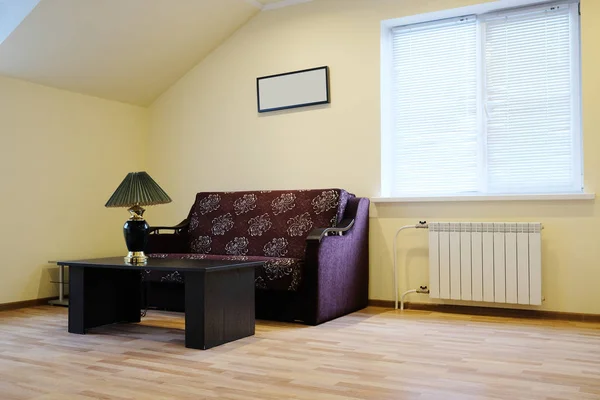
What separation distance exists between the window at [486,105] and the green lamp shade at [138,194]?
1.96 m

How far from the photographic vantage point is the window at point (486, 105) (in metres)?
4.34

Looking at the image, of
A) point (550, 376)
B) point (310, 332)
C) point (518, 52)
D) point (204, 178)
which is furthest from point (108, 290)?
point (518, 52)

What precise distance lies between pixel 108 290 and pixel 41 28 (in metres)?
2.07

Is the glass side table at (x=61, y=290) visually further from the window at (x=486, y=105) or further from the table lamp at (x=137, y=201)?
the window at (x=486, y=105)

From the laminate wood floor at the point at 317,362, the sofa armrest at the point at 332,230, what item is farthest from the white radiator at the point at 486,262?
the sofa armrest at the point at 332,230

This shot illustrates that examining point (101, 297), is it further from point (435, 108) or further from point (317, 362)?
point (435, 108)

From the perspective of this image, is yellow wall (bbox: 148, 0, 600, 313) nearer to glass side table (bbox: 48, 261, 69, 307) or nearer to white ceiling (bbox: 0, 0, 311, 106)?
white ceiling (bbox: 0, 0, 311, 106)

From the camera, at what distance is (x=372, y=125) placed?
191 inches

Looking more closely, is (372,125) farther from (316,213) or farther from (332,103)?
(316,213)

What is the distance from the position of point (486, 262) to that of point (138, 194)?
2481mm

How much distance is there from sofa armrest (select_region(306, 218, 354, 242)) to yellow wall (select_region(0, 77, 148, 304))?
242 centimetres

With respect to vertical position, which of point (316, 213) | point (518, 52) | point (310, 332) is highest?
point (518, 52)

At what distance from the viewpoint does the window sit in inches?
171

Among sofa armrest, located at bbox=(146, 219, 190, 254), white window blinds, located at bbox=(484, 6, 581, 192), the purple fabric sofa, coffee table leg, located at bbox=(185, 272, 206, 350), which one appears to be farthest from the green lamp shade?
white window blinds, located at bbox=(484, 6, 581, 192)
